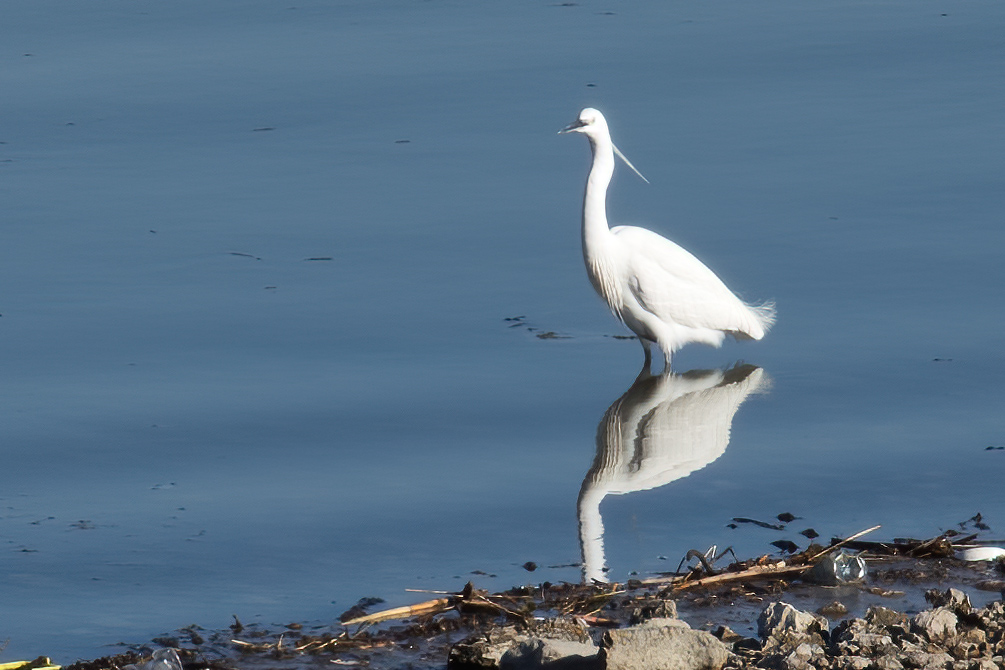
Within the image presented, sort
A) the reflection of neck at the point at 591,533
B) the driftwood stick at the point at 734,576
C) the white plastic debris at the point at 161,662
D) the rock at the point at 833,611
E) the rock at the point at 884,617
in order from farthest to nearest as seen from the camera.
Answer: the reflection of neck at the point at 591,533, the driftwood stick at the point at 734,576, the rock at the point at 833,611, the rock at the point at 884,617, the white plastic debris at the point at 161,662

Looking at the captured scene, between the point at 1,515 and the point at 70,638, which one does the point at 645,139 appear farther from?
the point at 70,638

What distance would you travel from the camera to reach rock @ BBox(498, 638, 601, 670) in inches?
170

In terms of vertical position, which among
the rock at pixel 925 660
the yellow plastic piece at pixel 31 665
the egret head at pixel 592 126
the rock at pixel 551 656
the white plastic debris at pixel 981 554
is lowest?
the rock at pixel 925 660

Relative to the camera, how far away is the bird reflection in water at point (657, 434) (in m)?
6.58

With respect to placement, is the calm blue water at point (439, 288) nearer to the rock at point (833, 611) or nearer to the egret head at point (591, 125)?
the rock at point (833, 611)

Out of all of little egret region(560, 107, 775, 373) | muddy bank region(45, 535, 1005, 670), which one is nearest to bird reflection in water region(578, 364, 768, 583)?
little egret region(560, 107, 775, 373)

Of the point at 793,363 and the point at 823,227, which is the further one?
the point at 823,227

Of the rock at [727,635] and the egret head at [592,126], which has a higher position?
the egret head at [592,126]

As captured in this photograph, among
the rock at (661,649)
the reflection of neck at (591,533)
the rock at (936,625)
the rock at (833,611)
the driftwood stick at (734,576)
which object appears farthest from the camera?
the reflection of neck at (591,533)

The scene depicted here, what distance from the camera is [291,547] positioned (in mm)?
6055

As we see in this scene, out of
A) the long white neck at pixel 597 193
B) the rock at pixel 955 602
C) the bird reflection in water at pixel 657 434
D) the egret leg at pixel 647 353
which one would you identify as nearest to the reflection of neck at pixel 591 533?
the bird reflection in water at pixel 657 434

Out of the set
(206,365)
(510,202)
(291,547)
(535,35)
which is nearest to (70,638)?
(291,547)

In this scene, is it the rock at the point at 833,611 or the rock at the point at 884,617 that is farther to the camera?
the rock at the point at 833,611

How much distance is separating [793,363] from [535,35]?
19.0 ft
